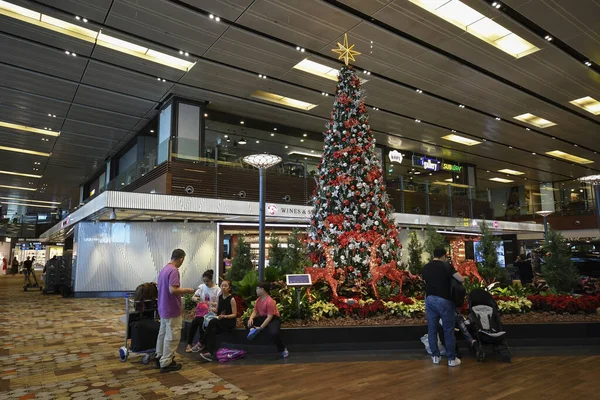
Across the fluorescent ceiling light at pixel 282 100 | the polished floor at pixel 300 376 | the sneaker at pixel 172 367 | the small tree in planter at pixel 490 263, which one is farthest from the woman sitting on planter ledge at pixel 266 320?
the fluorescent ceiling light at pixel 282 100

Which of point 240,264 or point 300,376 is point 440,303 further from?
point 240,264

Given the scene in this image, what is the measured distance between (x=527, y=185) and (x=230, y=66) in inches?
979

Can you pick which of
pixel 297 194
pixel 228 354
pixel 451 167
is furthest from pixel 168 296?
pixel 451 167

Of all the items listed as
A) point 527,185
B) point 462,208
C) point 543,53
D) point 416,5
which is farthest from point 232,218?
point 527,185

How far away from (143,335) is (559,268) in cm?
723

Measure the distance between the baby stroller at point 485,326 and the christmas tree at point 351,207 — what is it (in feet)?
5.16

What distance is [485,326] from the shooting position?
4961mm

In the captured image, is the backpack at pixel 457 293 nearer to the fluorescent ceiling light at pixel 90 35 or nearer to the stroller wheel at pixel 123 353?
the stroller wheel at pixel 123 353

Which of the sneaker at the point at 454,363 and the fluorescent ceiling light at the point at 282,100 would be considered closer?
the sneaker at the point at 454,363

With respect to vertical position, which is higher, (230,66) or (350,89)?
(230,66)

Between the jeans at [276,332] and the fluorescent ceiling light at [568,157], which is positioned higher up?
the fluorescent ceiling light at [568,157]

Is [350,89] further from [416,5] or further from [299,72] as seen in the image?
[299,72]

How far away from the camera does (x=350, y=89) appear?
738cm

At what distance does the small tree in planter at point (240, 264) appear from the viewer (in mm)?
8844
